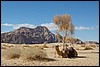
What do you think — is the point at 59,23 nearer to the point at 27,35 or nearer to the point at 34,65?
the point at 34,65

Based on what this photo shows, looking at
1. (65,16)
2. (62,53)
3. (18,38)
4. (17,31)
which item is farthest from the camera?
(17,31)

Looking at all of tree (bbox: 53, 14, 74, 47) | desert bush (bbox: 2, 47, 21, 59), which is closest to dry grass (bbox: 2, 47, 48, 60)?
desert bush (bbox: 2, 47, 21, 59)

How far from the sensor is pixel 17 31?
14688 centimetres

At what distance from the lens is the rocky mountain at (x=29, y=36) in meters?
132

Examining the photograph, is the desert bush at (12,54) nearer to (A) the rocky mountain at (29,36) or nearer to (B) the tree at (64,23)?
(B) the tree at (64,23)

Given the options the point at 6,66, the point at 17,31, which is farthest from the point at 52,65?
the point at 17,31

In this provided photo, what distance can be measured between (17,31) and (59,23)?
112 meters

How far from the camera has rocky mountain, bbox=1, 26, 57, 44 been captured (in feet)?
434

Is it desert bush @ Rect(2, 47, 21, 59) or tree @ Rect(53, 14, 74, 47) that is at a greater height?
tree @ Rect(53, 14, 74, 47)

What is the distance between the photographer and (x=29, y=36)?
149m

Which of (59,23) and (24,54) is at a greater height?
(59,23)

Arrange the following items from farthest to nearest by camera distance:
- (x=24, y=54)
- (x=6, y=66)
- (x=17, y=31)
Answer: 1. (x=17, y=31)
2. (x=24, y=54)
3. (x=6, y=66)

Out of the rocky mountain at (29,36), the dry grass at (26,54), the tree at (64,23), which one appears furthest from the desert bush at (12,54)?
the rocky mountain at (29,36)

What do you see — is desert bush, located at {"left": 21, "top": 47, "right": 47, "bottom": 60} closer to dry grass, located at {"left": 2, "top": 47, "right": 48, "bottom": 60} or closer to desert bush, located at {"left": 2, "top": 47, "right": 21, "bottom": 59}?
dry grass, located at {"left": 2, "top": 47, "right": 48, "bottom": 60}
